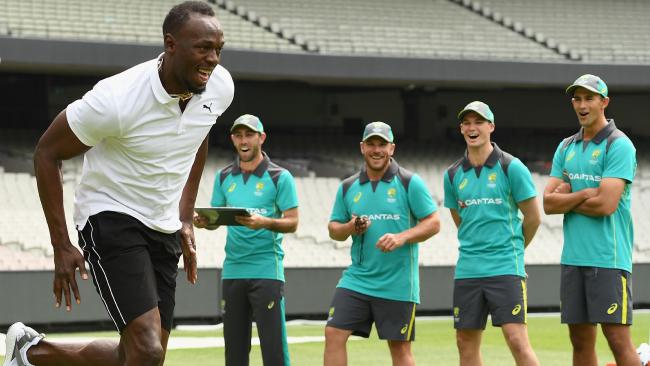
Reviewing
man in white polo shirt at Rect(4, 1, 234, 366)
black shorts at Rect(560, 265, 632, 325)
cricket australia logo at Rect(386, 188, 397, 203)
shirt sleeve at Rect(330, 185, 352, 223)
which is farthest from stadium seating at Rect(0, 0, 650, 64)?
man in white polo shirt at Rect(4, 1, 234, 366)

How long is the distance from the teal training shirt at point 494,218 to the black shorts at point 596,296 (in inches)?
23.7

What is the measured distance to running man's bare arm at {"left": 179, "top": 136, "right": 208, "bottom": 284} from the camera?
6551 mm

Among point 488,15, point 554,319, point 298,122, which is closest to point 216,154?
point 298,122

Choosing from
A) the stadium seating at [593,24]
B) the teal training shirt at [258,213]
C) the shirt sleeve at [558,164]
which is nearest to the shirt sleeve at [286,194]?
the teal training shirt at [258,213]

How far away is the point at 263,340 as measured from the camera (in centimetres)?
952

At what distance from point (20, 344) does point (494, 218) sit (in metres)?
3.60

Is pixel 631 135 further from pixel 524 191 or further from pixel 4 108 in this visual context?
pixel 524 191

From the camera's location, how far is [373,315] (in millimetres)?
9031

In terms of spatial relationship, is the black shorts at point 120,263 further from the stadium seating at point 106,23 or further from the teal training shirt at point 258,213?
the stadium seating at point 106,23

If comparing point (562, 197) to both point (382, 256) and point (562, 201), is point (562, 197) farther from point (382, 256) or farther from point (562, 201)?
point (382, 256)

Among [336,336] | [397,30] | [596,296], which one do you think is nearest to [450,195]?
[336,336]

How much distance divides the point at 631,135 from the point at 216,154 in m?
12.8

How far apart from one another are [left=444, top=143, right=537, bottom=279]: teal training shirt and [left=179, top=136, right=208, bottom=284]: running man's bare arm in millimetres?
2885

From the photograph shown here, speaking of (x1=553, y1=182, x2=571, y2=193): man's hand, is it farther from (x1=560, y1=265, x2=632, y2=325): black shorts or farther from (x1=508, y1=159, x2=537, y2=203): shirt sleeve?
(x1=560, y1=265, x2=632, y2=325): black shorts
